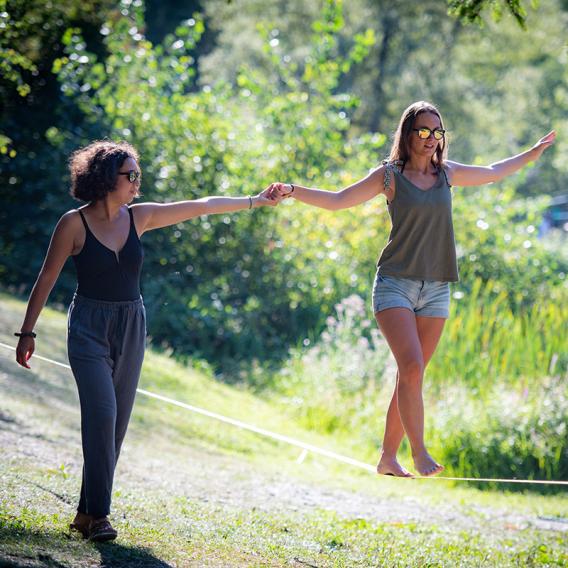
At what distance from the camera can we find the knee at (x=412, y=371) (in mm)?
5043

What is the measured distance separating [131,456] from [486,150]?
114ft

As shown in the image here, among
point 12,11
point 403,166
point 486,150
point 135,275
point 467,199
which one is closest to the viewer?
point 135,275

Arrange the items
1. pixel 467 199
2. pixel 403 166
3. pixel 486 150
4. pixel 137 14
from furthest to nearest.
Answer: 1. pixel 486 150
2. pixel 467 199
3. pixel 137 14
4. pixel 403 166

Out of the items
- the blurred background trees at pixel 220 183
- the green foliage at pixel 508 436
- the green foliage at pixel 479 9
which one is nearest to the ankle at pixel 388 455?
the green foliage at pixel 479 9

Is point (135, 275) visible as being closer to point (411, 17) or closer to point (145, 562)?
point (145, 562)

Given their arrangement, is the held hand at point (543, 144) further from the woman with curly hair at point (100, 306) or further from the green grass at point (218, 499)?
A: the green grass at point (218, 499)

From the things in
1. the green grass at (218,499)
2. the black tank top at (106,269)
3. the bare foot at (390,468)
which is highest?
the black tank top at (106,269)

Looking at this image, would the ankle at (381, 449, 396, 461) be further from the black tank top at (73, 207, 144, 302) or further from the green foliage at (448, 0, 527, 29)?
the green foliage at (448, 0, 527, 29)

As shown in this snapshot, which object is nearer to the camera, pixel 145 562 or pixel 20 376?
pixel 145 562

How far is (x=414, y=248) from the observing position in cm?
506

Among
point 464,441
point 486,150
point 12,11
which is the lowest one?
point 464,441

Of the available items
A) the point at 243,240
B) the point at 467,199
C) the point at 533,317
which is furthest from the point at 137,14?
the point at 533,317

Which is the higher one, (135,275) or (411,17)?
(411,17)

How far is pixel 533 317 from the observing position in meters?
11.4
